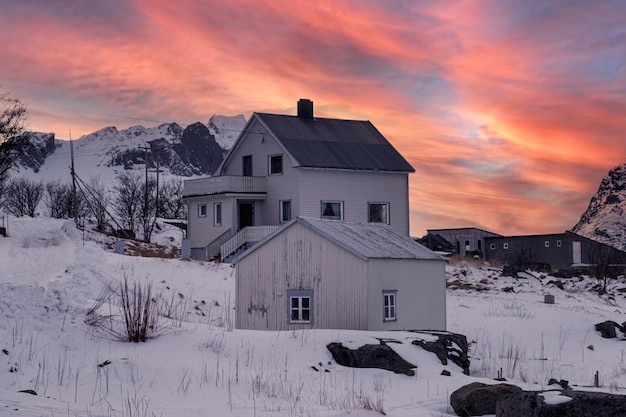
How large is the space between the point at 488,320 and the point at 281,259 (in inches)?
436

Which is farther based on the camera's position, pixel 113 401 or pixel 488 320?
pixel 488 320

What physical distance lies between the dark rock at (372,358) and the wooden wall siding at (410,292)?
493 centimetres

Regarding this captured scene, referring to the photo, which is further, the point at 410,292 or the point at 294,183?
the point at 294,183

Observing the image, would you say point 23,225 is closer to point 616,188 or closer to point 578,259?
point 578,259

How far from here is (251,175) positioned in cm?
5641

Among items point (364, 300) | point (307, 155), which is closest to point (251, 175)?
point (307, 155)

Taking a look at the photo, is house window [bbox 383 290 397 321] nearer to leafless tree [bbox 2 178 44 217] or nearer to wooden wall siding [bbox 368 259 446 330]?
wooden wall siding [bbox 368 259 446 330]

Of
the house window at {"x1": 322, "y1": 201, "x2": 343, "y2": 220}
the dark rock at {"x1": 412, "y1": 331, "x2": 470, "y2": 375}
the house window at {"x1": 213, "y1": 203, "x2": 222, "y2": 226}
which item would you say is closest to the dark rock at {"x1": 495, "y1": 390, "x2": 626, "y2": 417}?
the dark rock at {"x1": 412, "y1": 331, "x2": 470, "y2": 375}

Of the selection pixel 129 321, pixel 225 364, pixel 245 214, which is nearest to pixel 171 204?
pixel 245 214

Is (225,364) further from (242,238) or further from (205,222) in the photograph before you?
(205,222)

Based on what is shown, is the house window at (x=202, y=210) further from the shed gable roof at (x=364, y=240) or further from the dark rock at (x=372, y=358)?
the dark rock at (x=372, y=358)

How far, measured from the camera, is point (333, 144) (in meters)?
55.6

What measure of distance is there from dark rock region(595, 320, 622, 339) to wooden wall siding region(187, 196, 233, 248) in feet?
86.5

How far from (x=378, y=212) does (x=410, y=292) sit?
82.3 feet
